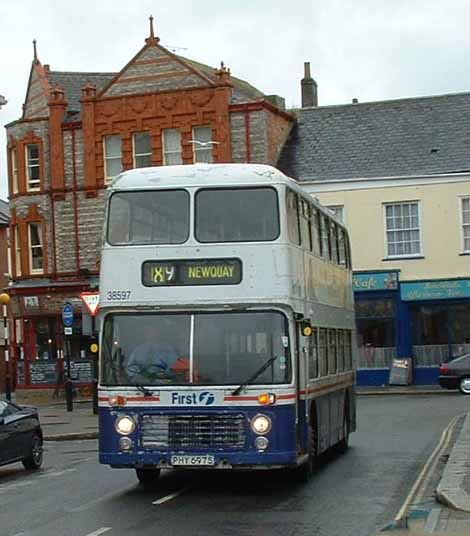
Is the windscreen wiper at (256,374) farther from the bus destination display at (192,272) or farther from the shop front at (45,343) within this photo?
the shop front at (45,343)

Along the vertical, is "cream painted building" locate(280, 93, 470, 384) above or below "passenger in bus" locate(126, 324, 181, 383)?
above

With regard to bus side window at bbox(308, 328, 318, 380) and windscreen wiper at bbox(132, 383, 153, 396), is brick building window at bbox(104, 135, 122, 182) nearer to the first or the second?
bus side window at bbox(308, 328, 318, 380)

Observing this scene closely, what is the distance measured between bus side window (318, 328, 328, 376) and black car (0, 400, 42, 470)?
5.73 meters

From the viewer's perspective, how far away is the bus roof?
1590cm

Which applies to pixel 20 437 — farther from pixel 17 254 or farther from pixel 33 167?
pixel 33 167

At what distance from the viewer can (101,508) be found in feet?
48.8

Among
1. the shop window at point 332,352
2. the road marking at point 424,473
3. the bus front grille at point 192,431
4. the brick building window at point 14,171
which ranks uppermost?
the brick building window at point 14,171

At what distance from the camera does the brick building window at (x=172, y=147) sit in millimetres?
47062

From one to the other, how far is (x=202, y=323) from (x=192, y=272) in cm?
69

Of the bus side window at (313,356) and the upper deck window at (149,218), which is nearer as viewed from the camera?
the upper deck window at (149,218)

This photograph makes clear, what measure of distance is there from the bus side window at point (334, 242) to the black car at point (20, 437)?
6.23 meters

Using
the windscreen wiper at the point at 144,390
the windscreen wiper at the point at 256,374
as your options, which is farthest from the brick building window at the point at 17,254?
the windscreen wiper at the point at 256,374

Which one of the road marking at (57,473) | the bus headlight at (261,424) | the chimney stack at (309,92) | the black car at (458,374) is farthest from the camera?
the chimney stack at (309,92)

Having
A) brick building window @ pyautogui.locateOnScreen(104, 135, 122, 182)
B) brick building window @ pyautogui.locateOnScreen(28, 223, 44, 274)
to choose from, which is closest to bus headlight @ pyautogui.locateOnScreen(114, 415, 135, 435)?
brick building window @ pyautogui.locateOnScreen(104, 135, 122, 182)
